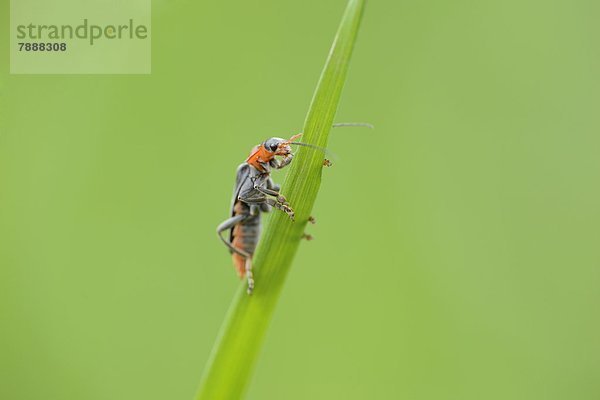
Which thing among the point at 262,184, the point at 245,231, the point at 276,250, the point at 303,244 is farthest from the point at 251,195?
the point at 303,244

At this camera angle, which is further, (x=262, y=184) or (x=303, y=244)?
(x=303, y=244)

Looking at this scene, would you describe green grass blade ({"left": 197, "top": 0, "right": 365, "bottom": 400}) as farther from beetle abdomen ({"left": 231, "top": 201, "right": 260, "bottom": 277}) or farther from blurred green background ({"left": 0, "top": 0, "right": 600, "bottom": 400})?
blurred green background ({"left": 0, "top": 0, "right": 600, "bottom": 400})

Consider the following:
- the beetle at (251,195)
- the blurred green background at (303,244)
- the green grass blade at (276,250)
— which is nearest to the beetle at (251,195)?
the beetle at (251,195)

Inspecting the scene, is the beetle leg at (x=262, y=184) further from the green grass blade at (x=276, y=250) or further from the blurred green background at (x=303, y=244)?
the blurred green background at (x=303, y=244)

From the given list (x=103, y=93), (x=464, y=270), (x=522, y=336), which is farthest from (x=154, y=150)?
(x=522, y=336)

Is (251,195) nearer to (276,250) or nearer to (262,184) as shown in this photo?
(262,184)

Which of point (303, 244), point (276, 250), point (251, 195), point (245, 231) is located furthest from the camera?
point (303, 244)

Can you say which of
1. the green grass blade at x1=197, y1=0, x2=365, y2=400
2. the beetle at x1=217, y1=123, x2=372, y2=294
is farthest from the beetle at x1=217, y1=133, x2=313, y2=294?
the green grass blade at x1=197, y1=0, x2=365, y2=400

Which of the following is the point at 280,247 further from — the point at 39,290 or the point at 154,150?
the point at 39,290

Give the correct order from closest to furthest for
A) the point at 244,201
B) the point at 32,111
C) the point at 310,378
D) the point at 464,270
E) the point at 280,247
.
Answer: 1. the point at 280,247
2. the point at 244,201
3. the point at 310,378
4. the point at 32,111
5. the point at 464,270
